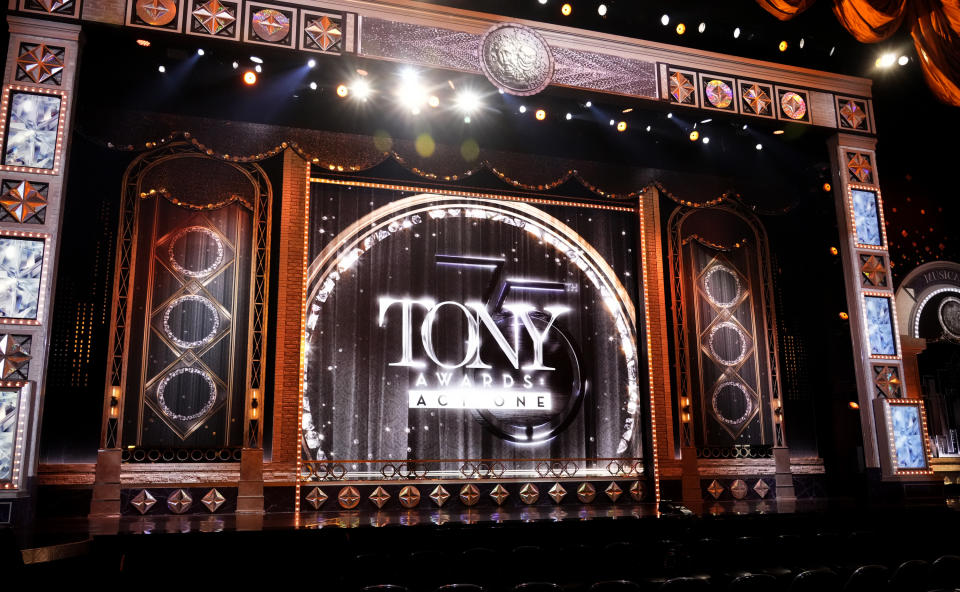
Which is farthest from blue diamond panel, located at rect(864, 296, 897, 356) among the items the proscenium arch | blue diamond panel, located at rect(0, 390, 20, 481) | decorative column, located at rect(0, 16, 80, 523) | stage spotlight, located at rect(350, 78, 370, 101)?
blue diamond panel, located at rect(0, 390, 20, 481)

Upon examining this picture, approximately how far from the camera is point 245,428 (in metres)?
8.40

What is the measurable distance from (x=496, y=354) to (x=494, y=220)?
177 cm

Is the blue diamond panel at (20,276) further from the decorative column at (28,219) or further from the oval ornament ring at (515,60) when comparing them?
the oval ornament ring at (515,60)

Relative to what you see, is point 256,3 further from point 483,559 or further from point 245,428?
point 483,559

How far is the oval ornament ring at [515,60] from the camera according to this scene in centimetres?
805

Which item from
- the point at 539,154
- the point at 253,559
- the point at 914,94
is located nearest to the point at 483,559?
the point at 253,559

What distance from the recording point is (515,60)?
26.5 feet

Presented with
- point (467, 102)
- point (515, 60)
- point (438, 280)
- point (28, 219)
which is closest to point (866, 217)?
point (515, 60)

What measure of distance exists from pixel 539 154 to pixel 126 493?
617 cm

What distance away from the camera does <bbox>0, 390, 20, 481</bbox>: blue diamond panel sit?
5988mm

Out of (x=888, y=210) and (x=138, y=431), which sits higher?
(x=888, y=210)

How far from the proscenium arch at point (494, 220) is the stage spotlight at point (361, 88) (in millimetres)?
1373

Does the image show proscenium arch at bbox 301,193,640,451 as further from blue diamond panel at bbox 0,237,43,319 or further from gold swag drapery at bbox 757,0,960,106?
gold swag drapery at bbox 757,0,960,106

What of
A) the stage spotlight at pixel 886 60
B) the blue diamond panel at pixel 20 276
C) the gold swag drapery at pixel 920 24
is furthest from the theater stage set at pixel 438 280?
the gold swag drapery at pixel 920 24
